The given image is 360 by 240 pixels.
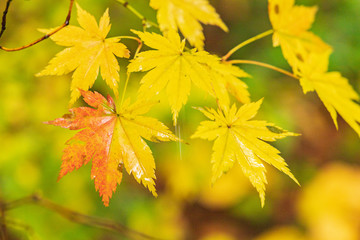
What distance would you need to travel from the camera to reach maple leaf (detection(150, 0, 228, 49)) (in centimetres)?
60

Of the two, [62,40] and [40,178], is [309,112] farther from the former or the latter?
[62,40]

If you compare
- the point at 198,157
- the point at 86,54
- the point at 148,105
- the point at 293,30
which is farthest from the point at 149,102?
the point at 198,157

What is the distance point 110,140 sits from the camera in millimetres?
605

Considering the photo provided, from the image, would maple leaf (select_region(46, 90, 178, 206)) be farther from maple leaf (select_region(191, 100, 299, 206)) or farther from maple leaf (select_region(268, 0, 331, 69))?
maple leaf (select_region(268, 0, 331, 69))

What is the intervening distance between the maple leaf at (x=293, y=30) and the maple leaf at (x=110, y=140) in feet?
1.02

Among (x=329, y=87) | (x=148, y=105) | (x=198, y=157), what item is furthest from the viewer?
(x=198, y=157)

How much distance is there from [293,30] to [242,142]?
0.27m

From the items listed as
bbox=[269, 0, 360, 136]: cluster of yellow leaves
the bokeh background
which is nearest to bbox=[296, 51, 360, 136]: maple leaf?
bbox=[269, 0, 360, 136]: cluster of yellow leaves

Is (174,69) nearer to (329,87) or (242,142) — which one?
(242,142)

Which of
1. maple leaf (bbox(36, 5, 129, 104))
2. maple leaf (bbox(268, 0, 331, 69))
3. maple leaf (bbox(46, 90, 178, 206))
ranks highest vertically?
maple leaf (bbox(268, 0, 331, 69))

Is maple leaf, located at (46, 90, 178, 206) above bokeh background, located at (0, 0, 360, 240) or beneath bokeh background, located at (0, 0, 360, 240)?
above

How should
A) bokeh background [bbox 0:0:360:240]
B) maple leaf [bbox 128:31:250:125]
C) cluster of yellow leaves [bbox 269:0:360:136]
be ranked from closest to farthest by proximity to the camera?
maple leaf [bbox 128:31:250:125] < cluster of yellow leaves [bbox 269:0:360:136] < bokeh background [bbox 0:0:360:240]

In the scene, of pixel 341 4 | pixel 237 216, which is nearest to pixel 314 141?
pixel 237 216

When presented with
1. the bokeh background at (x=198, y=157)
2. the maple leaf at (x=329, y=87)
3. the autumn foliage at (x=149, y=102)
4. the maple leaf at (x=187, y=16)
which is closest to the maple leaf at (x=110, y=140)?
the autumn foliage at (x=149, y=102)
